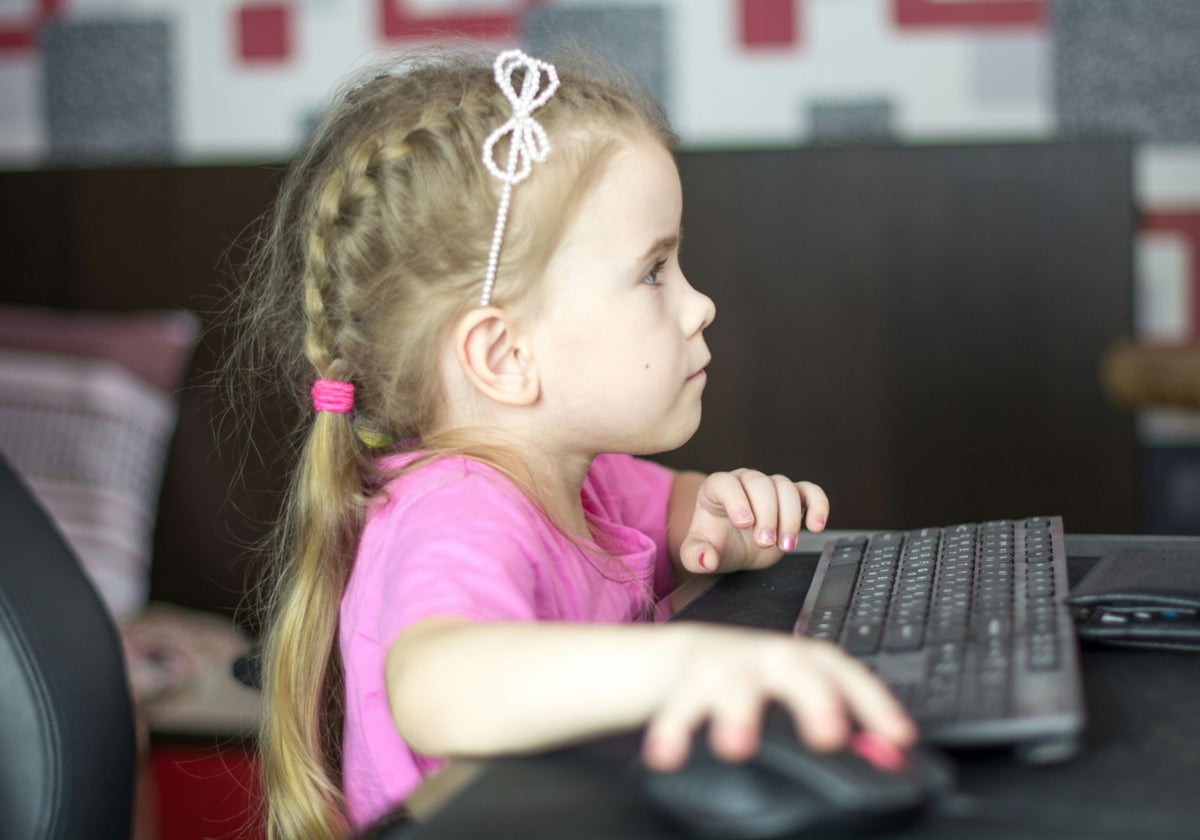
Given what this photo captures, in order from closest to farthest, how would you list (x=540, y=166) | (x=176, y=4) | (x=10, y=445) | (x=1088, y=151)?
(x=540, y=166)
(x=1088, y=151)
(x=10, y=445)
(x=176, y=4)

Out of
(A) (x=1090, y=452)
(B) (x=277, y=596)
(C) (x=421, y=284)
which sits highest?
(C) (x=421, y=284)

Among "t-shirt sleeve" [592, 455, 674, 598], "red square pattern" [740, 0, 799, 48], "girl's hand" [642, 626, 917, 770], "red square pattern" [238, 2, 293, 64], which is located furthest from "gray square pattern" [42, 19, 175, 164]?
"girl's hand" [642, 626, 917, 770]

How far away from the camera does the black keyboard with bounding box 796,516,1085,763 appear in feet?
1.63

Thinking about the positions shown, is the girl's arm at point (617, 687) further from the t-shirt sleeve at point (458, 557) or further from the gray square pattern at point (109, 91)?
the gray square pattern at point (109, 91)

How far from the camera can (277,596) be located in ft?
2.96

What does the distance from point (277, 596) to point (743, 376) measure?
1136mm

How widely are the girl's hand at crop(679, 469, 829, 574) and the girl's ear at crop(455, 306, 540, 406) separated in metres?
0.15

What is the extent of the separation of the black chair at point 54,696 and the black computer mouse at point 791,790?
46 centimetres

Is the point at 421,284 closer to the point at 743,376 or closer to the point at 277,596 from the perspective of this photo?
the point at 277,596

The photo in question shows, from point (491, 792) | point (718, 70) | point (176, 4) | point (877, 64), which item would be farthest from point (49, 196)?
point (491, 792)

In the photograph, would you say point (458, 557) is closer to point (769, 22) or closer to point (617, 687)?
point (617, 687)

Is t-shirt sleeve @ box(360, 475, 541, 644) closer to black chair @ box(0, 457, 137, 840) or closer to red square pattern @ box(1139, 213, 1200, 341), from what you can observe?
black chair @ box(0, 457, 137, 840)

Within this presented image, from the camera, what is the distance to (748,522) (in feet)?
2.95

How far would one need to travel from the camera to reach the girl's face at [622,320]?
0.81m
